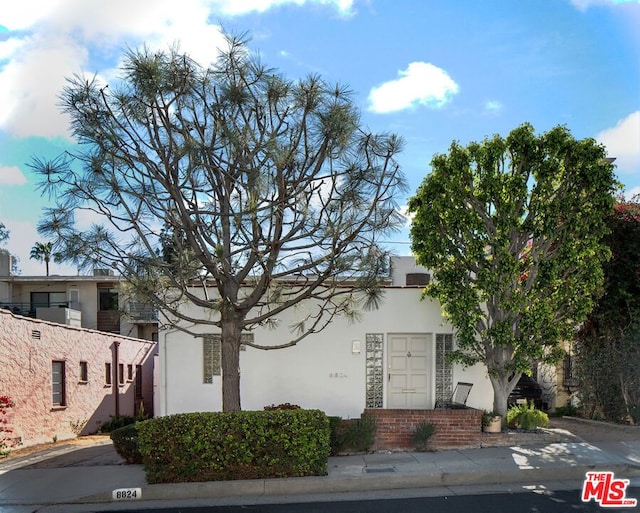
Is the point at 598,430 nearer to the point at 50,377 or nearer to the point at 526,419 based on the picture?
the point at 526,419

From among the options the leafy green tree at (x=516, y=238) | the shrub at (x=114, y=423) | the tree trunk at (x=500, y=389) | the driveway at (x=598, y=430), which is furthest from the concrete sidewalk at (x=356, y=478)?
the shrub at (x=114, y=423)

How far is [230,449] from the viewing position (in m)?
8.20

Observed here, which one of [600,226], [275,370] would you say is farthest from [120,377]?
[600,226]

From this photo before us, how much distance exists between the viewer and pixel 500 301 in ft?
34.3

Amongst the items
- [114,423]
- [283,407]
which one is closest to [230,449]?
[283,407]

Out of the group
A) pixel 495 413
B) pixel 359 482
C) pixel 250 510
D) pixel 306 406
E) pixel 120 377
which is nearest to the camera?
pixel 250 510

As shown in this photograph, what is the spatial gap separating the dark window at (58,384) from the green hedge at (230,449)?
7.91m

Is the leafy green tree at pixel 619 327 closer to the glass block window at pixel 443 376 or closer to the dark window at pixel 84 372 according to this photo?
the glass block window at pixel 443 376

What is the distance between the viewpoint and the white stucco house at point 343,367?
38.0 feet

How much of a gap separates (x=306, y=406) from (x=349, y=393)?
90cm

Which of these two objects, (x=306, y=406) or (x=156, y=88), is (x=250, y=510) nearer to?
(x=306, y=406)

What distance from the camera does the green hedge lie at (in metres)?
8.16

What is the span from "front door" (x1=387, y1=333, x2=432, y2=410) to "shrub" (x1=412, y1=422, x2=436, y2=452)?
2031mm

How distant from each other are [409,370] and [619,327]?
4537mm
